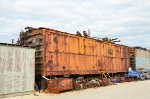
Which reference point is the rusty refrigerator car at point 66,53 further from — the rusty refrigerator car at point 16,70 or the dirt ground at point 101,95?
the dirt ground at point 101,95

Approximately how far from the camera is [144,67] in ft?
124

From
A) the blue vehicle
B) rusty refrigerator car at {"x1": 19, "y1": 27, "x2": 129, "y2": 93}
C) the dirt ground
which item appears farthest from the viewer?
the blue vehicle

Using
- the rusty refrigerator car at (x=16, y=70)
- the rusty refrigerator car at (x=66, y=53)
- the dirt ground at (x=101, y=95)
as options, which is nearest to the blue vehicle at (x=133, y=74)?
the rusty refrigerator car at (x=66, y=53)

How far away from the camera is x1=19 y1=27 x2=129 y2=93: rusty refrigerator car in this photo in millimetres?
18734

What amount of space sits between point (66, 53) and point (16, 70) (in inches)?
230

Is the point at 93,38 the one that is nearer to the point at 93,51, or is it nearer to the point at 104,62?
the point at 93,51

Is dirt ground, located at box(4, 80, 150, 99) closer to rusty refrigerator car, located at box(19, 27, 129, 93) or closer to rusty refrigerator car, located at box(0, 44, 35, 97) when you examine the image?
rusty refrigerator car, located at box(0, 44, 35, 97)

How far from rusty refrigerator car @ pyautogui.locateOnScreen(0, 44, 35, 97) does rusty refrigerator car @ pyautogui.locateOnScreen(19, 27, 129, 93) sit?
5.79 ft

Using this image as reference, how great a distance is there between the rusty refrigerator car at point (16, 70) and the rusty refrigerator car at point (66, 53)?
5.79 ft

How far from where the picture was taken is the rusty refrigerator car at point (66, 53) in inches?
738

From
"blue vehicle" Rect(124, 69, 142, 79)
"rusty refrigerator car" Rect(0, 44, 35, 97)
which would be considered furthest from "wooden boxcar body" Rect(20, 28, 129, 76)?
"blue vehicle" Rect(124, 69, 142, 79)

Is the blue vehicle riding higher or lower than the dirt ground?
higher

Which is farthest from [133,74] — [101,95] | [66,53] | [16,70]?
[16,70]

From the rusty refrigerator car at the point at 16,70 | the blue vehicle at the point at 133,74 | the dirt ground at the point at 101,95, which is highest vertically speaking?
the rusty refrigerator car at the point at 16,70
